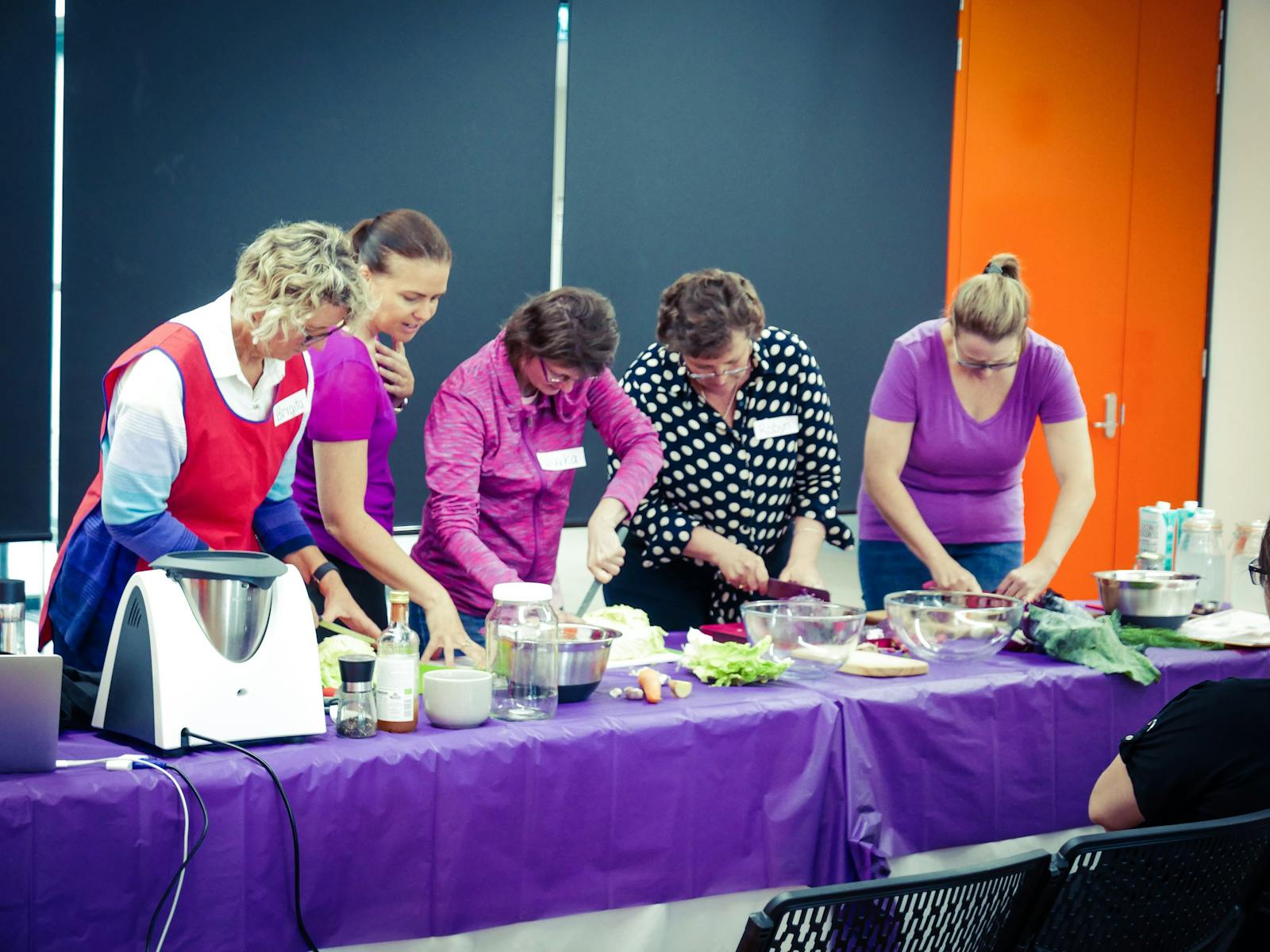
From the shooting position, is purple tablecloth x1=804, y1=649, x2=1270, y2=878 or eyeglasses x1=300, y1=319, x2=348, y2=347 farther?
purple tablecloth x1=804, y1=649, x2=1270, y2=878

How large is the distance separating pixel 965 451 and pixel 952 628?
27.3 inches

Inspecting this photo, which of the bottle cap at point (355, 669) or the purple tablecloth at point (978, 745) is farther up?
the bottle cap at point (355, 669)

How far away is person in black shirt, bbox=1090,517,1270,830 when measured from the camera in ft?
5.04

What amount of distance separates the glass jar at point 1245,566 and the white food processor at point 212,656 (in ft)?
7.86

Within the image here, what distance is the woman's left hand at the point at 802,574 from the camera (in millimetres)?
2904

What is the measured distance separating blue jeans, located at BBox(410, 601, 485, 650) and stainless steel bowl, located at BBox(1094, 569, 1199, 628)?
1.36 m

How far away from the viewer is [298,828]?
5.46 ft

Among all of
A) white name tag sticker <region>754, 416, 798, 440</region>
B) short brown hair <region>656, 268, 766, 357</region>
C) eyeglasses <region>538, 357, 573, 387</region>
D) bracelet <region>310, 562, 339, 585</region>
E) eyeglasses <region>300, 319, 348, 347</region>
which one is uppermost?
short brown hair <region>656, 268, 766, 357</region>

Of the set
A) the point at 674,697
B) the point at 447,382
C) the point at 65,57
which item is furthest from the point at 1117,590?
the point at 65,57

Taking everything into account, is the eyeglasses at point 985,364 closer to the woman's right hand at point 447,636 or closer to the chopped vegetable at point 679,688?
the chopped vegetable at point 679,688

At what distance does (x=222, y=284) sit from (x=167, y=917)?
7.99ft

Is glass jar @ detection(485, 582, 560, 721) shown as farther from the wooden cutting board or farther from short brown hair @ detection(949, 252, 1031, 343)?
short brown hair @ detection(949, 252, 1031, 343)

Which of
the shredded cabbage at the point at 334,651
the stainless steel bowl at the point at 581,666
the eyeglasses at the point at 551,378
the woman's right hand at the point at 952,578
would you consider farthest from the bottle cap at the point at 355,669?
the woman's right hand at the point at 952,578

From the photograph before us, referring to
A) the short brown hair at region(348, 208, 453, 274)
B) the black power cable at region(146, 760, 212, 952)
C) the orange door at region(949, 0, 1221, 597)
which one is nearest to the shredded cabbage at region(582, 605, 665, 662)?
the short brown hair at region(348, 208, 453, 274)
